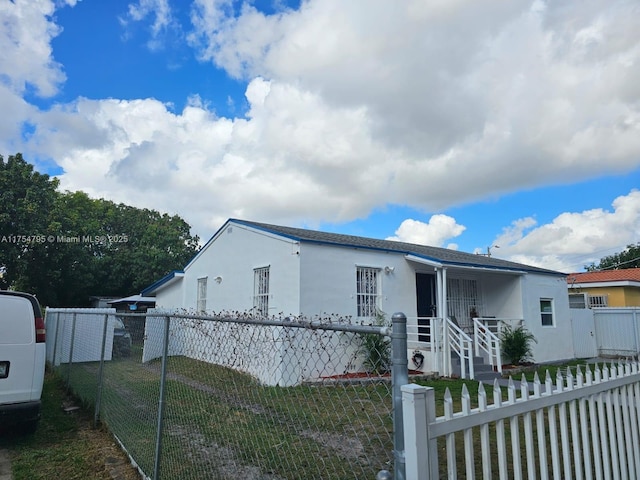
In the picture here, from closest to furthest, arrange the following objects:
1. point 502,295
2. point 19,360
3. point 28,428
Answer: point 19,360, point 28,428, point 502,295

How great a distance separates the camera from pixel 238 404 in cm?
323

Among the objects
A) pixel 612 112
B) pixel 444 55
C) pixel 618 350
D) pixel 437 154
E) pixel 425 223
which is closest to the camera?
pixel 444 55

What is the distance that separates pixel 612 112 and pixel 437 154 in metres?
5.28

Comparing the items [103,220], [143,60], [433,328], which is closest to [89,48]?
[143,60]

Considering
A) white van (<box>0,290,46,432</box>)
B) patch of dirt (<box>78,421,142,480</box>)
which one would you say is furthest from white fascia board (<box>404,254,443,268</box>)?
white van (<box>0,290,46,432</box>)

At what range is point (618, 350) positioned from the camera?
52.5 feet

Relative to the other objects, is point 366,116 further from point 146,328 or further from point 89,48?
point 146,328

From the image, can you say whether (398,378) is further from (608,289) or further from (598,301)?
(598,301)

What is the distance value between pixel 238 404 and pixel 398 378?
212 cm

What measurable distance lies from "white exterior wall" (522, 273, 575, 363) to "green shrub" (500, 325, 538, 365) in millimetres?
888

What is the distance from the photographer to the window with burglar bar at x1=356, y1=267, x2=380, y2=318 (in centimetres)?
1087

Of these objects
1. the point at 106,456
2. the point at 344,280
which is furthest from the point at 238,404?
the point at 344,280

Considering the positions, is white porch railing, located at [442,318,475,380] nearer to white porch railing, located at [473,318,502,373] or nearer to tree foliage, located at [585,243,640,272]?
white porch railing, located at [473,318,502,373]

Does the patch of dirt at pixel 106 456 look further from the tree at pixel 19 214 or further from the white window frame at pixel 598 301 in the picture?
the white window frame at pixel 598 301
